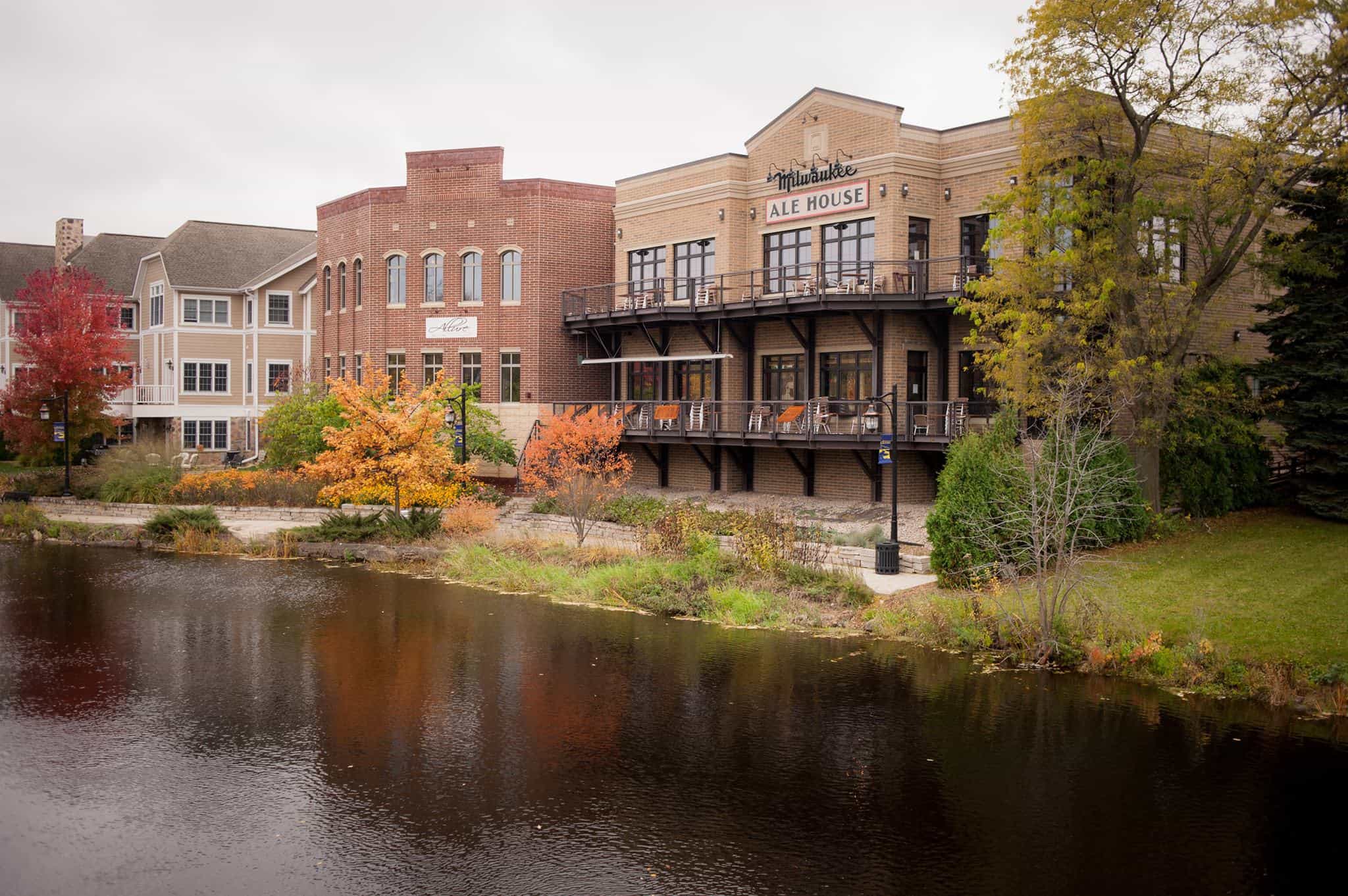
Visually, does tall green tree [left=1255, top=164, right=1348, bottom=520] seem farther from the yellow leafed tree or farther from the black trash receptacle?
the yellow leafed tree

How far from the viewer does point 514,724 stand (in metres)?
12.9

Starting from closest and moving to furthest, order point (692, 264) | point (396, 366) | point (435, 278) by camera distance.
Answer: point (692, 264), point (435, 278), point (396, 366)

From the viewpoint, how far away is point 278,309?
5166cm

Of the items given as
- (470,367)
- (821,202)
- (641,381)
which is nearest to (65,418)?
(470,367)

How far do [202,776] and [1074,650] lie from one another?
11.7 meters

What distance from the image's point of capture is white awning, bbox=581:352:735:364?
108 feet

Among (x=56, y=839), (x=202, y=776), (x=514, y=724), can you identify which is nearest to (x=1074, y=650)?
(x=514, y=724)

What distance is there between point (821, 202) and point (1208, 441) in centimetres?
1287

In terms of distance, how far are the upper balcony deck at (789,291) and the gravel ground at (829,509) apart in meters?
5.36

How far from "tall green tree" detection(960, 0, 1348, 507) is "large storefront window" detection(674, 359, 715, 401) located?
12.4m

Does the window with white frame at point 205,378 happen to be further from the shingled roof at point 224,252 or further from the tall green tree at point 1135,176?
the tall green tree at point 1135,176

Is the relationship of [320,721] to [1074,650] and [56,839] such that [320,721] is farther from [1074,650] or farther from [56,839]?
[1074,650]

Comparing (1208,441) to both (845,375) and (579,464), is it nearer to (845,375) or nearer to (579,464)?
(845,375)

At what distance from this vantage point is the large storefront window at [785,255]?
32.1 metres
